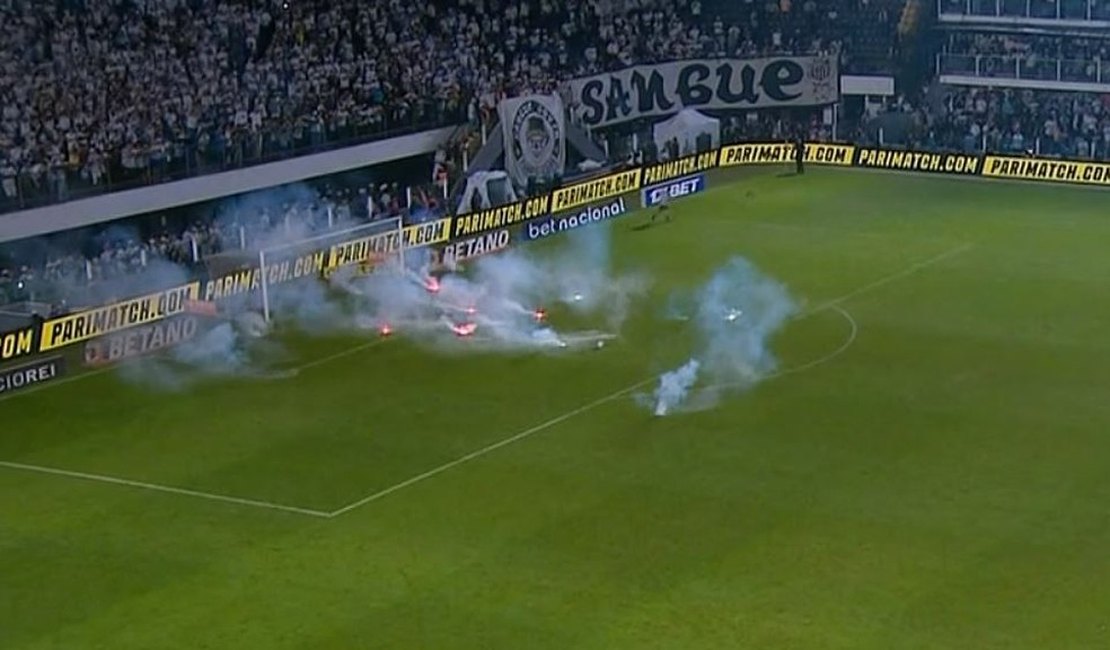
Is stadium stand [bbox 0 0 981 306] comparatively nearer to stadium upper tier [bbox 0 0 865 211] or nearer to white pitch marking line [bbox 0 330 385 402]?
stadium upper tier [bbox 0 0 865 211]

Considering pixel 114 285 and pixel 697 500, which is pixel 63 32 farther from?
pixel 697 500

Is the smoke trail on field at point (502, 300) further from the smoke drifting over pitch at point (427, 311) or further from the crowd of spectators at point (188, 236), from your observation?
the crowd of spectators at point (188, 236)

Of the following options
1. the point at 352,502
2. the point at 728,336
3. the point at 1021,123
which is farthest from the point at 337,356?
the point at 1021,123

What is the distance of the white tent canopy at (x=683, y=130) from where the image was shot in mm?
59781

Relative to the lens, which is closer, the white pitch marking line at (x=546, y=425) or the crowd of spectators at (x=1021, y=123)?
the white pitch marking line at (x=546, y=425)

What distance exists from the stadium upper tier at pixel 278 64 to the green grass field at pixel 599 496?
33.8 ft

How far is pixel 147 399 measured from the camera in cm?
3472

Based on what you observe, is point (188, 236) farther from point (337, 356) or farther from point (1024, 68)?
point (1024, 68)

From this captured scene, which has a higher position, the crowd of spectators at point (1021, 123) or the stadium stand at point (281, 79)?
the stadium stand at point (281, 79)

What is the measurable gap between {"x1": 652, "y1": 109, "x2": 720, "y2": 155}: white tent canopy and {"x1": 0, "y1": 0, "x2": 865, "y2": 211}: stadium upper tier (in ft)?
10.5

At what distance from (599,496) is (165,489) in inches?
274

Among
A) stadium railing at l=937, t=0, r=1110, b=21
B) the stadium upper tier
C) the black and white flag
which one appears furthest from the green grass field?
stadium railing at l=937, t=0, r=1110, b=21

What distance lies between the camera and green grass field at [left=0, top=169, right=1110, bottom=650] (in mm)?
23562

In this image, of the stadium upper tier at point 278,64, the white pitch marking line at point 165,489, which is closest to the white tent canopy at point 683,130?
the stadium upper tier at point 278,64
